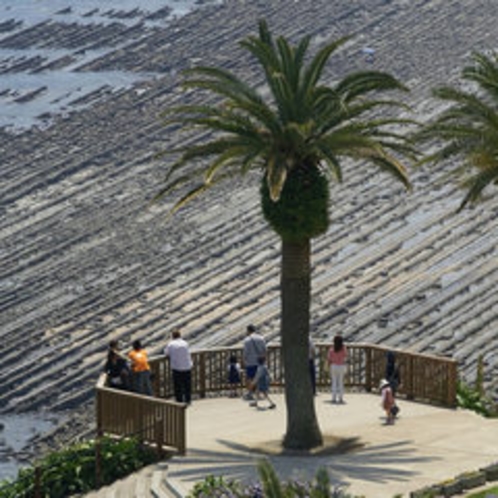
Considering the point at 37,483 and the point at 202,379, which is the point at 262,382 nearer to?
the point at 202,379

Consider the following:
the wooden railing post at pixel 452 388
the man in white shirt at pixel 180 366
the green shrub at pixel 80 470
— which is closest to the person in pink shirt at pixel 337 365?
the wooden railing post at pixel 452 388

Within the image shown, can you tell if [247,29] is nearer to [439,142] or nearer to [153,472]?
[439,142]

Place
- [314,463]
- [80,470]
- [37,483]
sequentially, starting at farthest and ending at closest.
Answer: [80,470] → [314,463] → [37,483]

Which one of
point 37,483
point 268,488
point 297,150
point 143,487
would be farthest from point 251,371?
point 268,488

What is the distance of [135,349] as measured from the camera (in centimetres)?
2892

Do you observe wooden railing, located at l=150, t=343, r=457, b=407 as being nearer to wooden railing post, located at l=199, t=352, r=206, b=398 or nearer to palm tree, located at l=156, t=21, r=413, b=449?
wooden railing post, located at l=199, t=352, r=206, b=398

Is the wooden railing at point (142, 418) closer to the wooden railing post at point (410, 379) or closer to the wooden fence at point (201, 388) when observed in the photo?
the wooden fence at point (201, 388)

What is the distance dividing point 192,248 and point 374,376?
2527 centimetres

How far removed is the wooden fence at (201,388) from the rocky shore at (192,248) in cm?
Answer: 1051

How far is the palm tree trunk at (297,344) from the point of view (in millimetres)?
27422

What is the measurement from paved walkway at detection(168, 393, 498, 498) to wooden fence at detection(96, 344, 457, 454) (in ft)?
1.23

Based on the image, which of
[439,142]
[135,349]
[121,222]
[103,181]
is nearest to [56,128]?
[103,181]

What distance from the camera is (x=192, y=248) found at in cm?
5688

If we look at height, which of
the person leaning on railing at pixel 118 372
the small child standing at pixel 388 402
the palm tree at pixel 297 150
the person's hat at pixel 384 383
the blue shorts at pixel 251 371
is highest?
the palm tree at pixel 297 150
